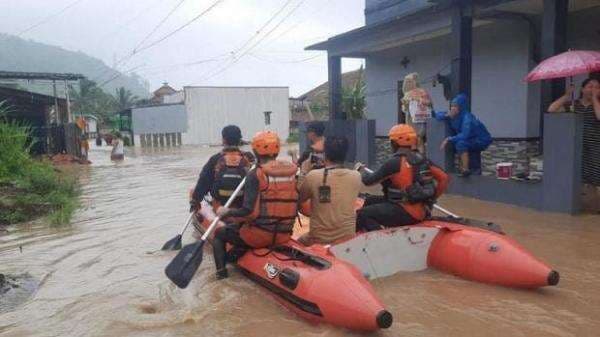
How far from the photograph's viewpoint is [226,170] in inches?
243

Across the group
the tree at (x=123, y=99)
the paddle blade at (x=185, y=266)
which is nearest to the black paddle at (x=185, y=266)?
the paddle blade at (x=185, y=266)

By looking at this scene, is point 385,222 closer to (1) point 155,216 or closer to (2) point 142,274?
(2) point 142,274

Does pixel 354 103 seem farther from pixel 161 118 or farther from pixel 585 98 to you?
pixel 161 118

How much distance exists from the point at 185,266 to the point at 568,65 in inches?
230

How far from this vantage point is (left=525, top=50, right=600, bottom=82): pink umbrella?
7.46 metres

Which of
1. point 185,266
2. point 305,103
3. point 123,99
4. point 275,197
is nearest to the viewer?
point 185,266

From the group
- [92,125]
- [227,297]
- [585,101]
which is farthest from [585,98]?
[92,125]

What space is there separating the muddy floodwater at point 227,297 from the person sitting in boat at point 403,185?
0.60 meters

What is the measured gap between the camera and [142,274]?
6234mm

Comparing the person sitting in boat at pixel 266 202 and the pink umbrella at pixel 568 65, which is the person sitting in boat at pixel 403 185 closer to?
the person sitting in boat at pixel 266 202

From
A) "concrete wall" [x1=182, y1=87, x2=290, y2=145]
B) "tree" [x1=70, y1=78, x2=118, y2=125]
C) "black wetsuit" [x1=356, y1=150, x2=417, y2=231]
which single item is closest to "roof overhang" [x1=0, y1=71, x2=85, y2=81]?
"concrete wall" [x1=182, y1=87, x2=290, y2=145]

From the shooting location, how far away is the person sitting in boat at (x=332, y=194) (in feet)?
16.8

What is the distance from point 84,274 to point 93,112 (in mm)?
66201

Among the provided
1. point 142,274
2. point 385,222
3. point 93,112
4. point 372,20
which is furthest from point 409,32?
point 93,112
